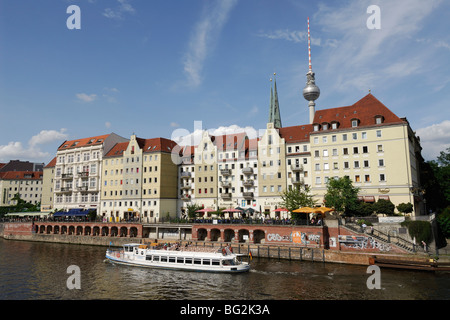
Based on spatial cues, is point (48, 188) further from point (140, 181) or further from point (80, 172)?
point (140, 181)

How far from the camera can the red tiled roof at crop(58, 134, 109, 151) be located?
353ft

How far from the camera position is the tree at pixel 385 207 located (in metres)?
63.4

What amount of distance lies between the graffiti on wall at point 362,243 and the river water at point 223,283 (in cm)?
518

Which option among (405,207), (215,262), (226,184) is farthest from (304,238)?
(226,184)

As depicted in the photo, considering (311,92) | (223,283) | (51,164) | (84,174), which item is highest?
(311,92)

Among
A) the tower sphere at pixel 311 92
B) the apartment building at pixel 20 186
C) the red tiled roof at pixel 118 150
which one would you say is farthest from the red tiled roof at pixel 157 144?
the apartment building at pixel 20 186

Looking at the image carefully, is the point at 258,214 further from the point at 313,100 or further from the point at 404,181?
the point at 313,100

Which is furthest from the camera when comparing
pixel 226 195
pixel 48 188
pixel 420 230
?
pixel 48 188

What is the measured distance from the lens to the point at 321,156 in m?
75.4

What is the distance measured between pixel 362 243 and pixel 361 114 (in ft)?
104

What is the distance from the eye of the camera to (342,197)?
208ft

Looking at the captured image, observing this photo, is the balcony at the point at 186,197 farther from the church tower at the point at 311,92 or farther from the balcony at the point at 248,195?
the church tower at the point at 311,92
